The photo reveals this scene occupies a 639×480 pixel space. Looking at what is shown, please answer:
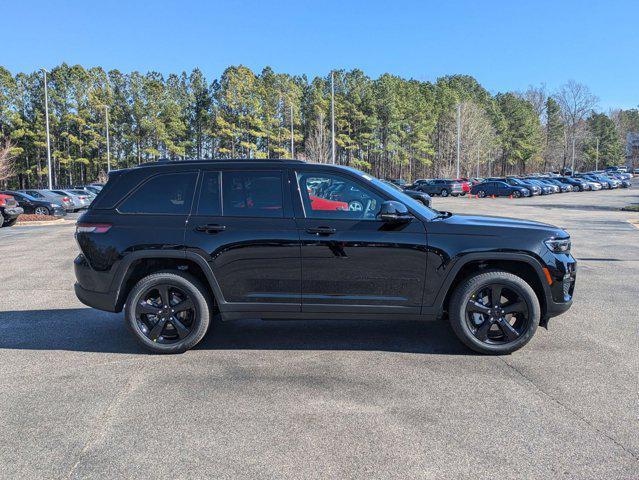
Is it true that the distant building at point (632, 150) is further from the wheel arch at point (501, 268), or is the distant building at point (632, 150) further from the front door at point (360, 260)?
the front door at point (360, 260)

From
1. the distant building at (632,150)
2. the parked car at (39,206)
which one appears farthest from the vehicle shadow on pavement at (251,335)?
the distant building at (632,150)

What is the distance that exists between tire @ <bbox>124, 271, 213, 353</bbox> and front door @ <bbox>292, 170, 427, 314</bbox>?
1.00m

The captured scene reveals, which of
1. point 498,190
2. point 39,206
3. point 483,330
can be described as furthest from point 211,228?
point 498,190

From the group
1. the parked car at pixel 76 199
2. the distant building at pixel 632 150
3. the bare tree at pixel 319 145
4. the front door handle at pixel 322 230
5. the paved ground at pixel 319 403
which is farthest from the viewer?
the distant building at pixel 632 150

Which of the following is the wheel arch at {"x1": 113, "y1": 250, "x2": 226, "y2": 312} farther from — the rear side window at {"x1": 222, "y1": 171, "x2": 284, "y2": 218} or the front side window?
the front side window

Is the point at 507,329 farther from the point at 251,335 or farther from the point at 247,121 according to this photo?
the point at 247,121

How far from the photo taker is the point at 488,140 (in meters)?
86.4

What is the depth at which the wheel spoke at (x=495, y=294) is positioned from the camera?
4.88 metres

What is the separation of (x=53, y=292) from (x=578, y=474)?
7.42m

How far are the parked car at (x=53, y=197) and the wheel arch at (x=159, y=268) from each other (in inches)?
995

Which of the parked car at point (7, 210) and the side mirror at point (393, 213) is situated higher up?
the side mirror at point (393, 213)

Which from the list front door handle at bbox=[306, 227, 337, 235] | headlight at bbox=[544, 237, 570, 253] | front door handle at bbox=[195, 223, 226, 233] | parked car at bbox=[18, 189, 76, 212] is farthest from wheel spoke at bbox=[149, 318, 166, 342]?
parked car at bbox=[18, 189, 76, 212]

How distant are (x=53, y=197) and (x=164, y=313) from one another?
85.8 ft

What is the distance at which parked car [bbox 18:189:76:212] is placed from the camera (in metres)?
27.2
